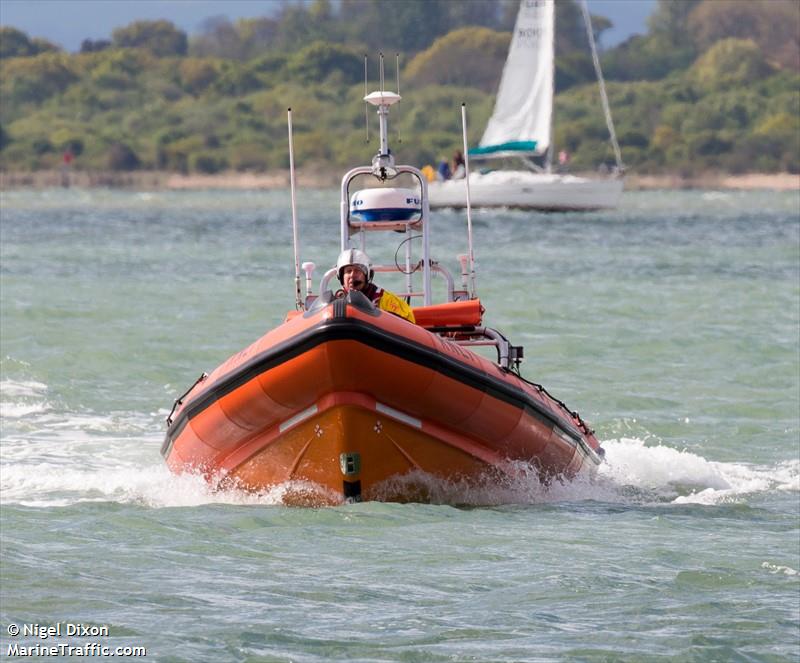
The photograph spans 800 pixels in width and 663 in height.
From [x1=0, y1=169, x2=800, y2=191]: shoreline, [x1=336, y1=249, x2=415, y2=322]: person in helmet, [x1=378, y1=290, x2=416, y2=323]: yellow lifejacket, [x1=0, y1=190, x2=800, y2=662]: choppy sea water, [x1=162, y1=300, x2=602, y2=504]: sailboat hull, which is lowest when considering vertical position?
[x1=0, y1=169, x2=800, y2=191]: shoreline

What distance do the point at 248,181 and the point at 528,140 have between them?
2001 inches

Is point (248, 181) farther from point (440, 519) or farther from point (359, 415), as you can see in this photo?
point (359, 415)

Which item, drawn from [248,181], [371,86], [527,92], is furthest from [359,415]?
[371,86]

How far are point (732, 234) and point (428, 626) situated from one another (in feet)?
129

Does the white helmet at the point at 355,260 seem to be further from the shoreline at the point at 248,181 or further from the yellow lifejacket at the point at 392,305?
the shoreline at the point at 248,181

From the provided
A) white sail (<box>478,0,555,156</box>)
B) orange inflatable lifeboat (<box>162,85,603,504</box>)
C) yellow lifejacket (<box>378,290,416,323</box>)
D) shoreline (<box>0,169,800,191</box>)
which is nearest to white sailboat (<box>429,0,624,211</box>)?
white sail (<box>478,0,555,156</box>)

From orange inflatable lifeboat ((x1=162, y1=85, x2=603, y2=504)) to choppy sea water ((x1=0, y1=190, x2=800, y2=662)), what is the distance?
18cm

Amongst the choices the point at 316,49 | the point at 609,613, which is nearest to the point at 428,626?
the point at 609,613

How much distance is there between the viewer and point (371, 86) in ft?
400

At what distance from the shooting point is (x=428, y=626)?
9.01m

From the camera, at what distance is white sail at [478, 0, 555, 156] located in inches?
2320

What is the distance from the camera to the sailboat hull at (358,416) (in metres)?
10.9

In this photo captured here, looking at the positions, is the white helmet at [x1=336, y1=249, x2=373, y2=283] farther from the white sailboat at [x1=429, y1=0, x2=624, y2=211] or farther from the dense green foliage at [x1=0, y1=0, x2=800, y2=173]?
the dense green foliage at [x1=0, y1=0, x2=800, y2=173]

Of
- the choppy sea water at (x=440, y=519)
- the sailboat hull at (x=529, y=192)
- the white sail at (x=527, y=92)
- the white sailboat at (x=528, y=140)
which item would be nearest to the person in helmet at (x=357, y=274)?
the choppy sea water at (x=440, y=519)
